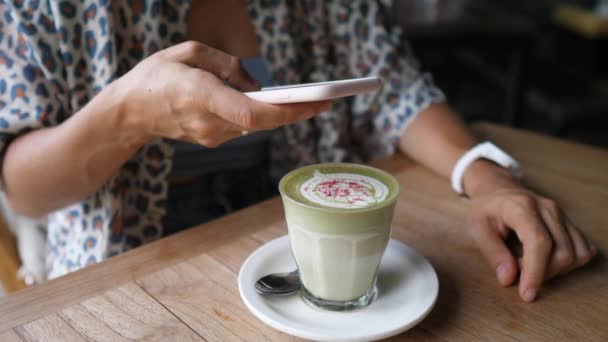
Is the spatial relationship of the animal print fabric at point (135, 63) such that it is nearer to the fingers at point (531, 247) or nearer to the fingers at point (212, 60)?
the fingers at point (212, 60)

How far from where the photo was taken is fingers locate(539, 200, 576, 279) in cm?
71

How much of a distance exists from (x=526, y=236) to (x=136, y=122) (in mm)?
607

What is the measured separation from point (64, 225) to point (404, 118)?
0.78m

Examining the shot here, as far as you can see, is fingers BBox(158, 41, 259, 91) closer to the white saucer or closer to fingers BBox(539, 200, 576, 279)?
the white saucer

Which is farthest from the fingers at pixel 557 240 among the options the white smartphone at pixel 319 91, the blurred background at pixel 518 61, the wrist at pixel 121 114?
the blurred background at pixel 518 61

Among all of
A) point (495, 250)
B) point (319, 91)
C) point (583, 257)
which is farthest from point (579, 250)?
point (319, 91)

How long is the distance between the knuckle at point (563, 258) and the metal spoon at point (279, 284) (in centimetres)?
36

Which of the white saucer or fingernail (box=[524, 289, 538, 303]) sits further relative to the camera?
fingernail (box=[524, 289, 538, 303])

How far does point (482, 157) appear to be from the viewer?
1.00 meters

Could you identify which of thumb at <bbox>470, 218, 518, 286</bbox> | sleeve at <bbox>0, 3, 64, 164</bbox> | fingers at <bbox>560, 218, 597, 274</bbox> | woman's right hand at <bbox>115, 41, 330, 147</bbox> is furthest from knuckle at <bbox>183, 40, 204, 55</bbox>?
fingers at <bbox>560, 218, 597, 274</bbox>

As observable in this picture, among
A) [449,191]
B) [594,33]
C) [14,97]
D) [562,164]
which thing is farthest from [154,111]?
[594,33]

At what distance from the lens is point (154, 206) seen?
109cm

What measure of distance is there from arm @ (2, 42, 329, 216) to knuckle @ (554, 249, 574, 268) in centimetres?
39

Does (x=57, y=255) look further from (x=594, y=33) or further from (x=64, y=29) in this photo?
(x=594, y=33)
